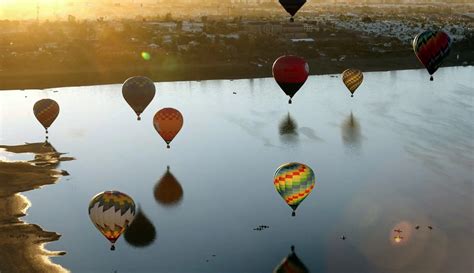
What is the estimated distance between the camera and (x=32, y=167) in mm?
40031

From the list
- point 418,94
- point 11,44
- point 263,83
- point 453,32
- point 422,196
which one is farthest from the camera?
point 453,32

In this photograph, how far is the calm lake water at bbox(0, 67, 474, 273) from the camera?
26.8 metres

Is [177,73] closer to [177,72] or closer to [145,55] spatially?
[177,72]

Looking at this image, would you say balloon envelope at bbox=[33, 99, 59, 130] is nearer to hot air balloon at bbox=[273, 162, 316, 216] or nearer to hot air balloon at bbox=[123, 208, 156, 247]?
hot air balloon at bbox=[123, 208, 156, 247]

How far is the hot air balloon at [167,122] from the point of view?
140 ft

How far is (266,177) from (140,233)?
10.4m

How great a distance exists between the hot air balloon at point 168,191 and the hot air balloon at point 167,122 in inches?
165

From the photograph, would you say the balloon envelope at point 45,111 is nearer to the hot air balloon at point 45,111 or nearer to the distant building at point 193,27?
the hot air balloon at point 45,111

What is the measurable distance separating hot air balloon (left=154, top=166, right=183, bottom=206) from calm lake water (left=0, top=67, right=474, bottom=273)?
358mm

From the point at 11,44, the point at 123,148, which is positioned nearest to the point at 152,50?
the point at 11,44

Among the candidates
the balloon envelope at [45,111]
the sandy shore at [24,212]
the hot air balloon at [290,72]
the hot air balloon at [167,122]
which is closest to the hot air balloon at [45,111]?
the balloon envelope at [45,111]

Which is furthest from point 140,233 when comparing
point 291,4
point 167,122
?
point 291,4

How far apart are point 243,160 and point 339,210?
442 inches

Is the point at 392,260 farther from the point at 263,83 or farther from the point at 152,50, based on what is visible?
the point at 152,50
